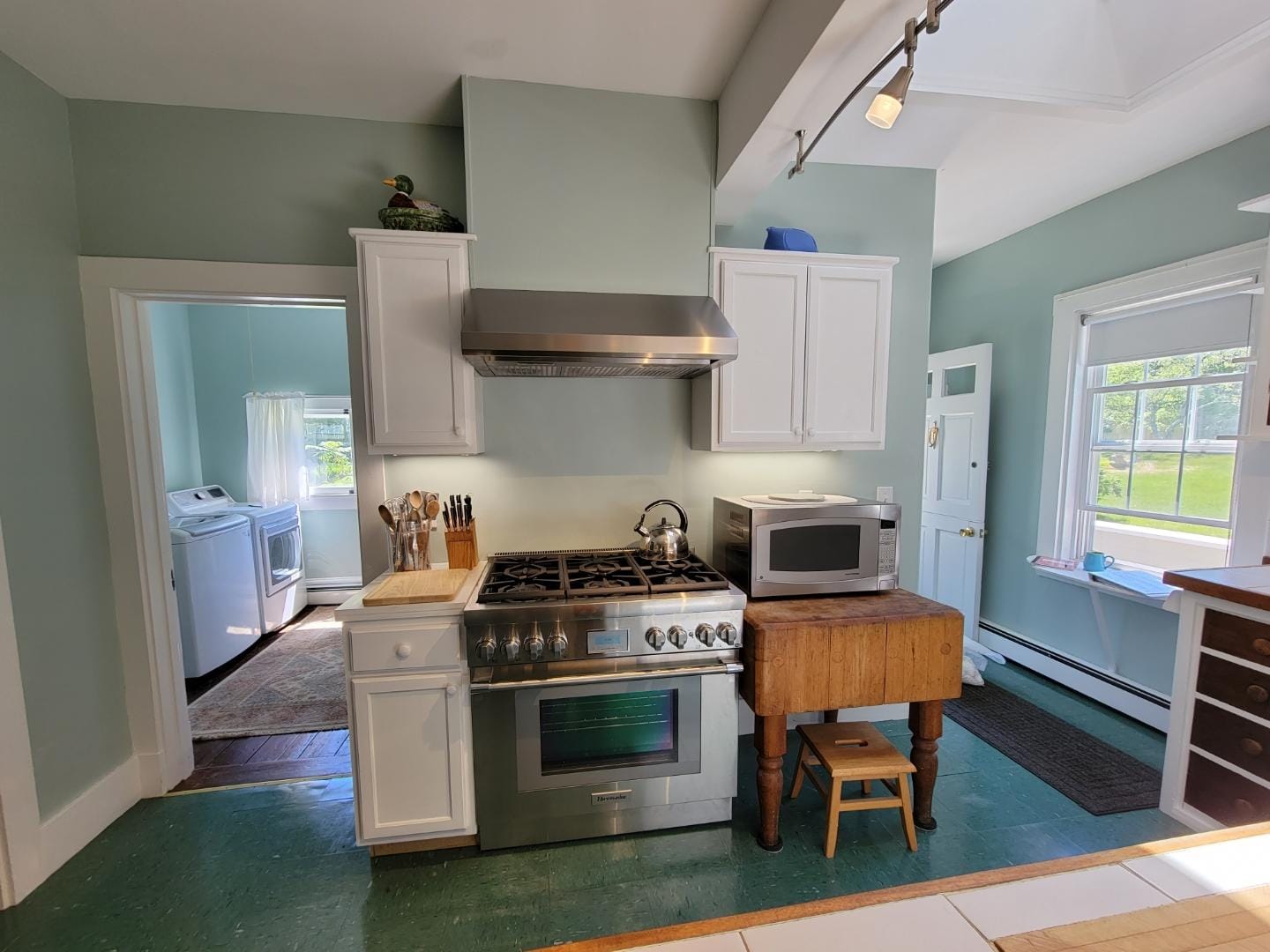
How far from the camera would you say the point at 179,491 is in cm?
394

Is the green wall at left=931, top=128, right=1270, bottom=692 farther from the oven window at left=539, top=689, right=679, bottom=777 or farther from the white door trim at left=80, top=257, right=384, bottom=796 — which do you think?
the white door trim at left=80, top=257, right=384, bottom=796

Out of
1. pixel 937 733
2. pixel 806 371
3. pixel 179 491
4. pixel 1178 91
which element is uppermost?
pixel 1178 91

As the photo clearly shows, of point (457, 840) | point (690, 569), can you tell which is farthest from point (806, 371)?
→ point (457, 840)

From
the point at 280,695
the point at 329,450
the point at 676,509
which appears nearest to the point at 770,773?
the point at 676,509

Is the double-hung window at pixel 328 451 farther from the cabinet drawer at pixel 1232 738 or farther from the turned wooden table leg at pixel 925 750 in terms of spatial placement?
the cabinet drawer at pixel 1232 738

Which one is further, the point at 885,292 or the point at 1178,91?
the point at 885,292

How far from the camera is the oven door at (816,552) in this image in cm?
202

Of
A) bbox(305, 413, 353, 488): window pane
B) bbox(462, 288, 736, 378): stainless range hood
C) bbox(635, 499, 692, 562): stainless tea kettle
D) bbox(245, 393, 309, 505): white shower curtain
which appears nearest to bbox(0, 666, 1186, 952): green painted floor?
bbox(635, 499, 692, 562): stainless tea kettle

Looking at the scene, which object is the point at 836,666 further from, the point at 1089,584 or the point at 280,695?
the point at 280,695

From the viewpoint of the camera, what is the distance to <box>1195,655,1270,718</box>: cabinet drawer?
1.73 meters

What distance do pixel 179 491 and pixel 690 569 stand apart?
4.20 m

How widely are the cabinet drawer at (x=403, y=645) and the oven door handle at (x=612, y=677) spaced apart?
0.53 ft

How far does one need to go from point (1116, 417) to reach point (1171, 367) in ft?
1.16

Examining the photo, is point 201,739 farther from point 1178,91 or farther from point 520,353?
point 1178,91
